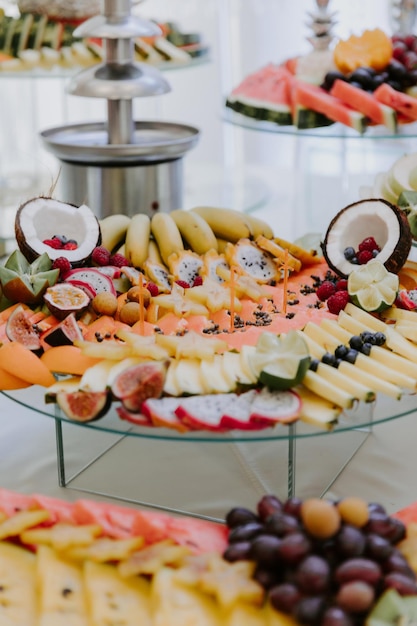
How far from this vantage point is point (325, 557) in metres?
1.23

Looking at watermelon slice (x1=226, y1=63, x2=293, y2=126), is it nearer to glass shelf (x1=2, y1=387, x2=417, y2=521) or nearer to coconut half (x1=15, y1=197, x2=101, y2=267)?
coconut half (x1=15, y1=197, x2=101, y2=267)

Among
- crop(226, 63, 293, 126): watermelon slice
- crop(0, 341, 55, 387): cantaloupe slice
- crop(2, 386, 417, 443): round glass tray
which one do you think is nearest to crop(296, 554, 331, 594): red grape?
crop(2, 386, 417, 443): round glass tray

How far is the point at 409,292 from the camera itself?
1958 mm

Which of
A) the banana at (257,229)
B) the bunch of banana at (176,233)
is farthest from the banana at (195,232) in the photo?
the banana at (257,229)

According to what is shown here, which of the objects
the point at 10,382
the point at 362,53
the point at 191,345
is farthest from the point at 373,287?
the point at 362,53

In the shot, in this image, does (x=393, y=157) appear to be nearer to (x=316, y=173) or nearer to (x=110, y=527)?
(x=316, y=173)

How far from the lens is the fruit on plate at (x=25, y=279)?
1.93 meters

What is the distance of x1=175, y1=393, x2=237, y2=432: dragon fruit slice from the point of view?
146cm

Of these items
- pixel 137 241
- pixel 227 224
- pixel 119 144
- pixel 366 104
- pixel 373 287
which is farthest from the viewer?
pixel 366 104

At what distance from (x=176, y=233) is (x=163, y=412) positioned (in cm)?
87

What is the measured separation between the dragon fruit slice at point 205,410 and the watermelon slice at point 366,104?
1.55 m

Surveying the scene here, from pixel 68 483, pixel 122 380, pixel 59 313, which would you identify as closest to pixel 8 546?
pixel 122 380

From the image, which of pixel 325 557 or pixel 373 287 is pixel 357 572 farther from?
pixel 373 287

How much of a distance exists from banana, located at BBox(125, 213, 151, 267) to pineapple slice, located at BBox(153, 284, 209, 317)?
0.24 m
